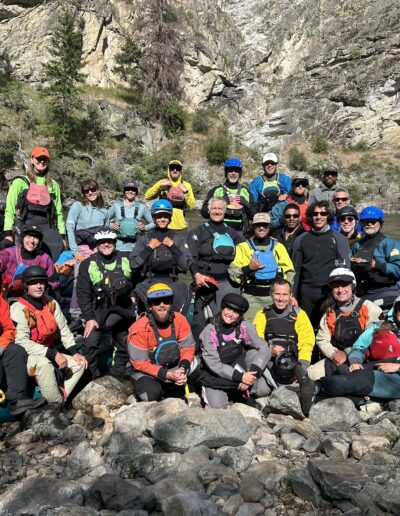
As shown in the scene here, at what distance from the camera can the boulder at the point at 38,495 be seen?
341 centimetres

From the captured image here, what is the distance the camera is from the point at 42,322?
5.36m

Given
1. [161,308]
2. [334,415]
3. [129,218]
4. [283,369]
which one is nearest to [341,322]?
[283,369]

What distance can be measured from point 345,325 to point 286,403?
1398 mm

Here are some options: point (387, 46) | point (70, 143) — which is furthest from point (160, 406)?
point (387, 46)

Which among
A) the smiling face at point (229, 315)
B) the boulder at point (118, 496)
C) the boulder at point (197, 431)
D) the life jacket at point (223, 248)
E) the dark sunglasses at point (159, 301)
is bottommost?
the boulder at point (118, 496)

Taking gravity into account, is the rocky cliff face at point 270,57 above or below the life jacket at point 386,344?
above

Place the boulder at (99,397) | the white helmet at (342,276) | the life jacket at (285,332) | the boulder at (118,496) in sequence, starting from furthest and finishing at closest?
1. the life jacket at (285,332)
2. the white helmet at (342,276)
3. the boulder at (99,397)
4. the boulder at (118,496)

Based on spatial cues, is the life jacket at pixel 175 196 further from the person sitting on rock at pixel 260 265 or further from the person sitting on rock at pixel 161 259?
the person sitting on rock at pixel 260 265

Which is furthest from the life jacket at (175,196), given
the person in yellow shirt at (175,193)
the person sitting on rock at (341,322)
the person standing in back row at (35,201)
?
the person sitting on rock at (341,322)

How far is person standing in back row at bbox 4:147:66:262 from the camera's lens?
6.92 metres

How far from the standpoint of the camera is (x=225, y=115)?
174 feet

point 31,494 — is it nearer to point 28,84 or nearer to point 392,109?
point 28,84

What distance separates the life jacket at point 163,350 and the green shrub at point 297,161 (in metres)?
42.2

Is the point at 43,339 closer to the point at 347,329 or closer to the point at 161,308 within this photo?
the point at 161,308
